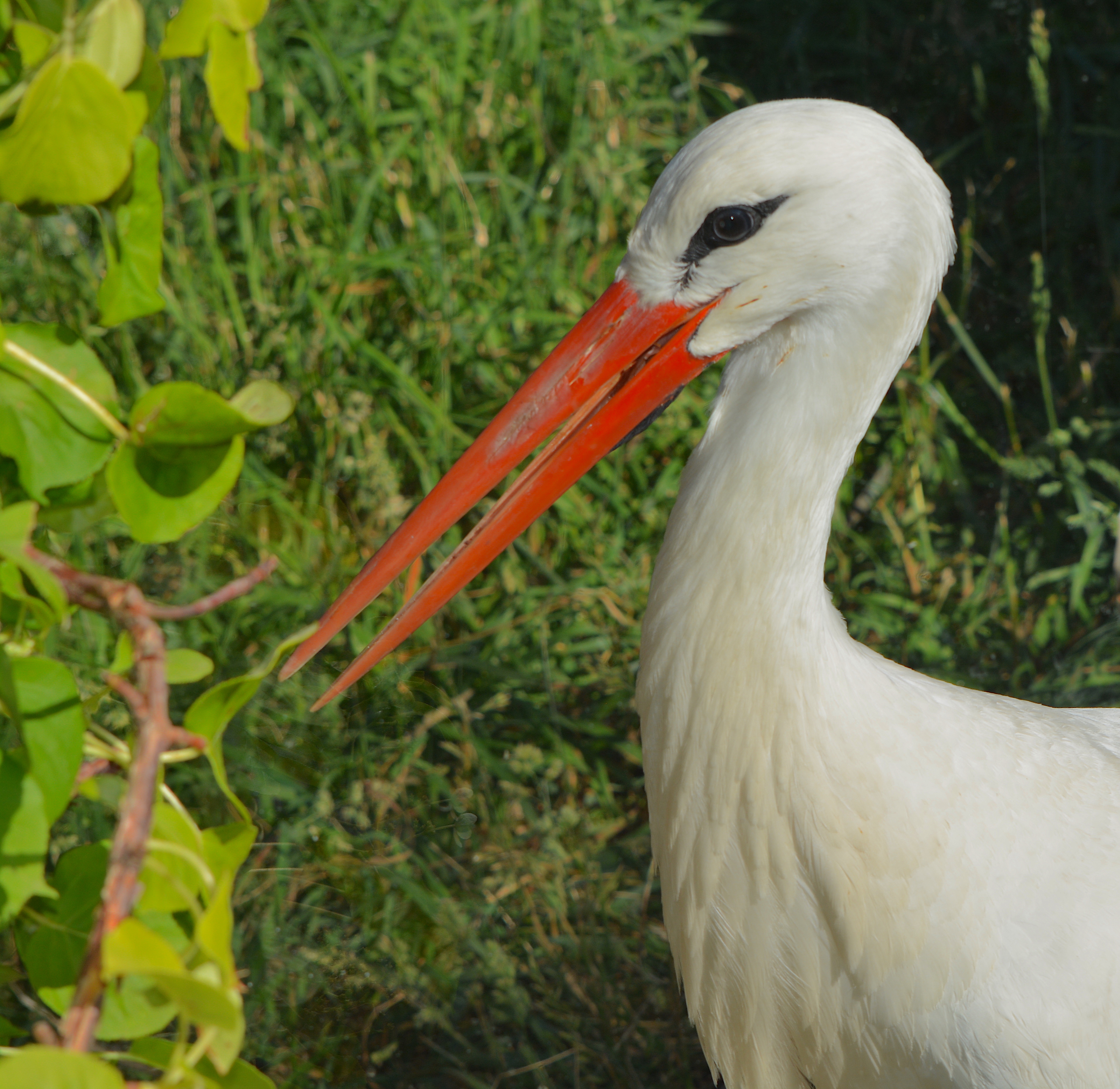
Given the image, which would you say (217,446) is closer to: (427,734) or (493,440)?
(493,440)

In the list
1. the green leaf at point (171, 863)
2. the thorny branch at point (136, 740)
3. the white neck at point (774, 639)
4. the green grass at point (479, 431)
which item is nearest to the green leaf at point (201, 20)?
the thorny branch at point (136, 740)

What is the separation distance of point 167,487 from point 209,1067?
287 millimetres

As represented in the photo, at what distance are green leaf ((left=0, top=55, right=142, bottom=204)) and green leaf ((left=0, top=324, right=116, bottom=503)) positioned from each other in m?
0.09

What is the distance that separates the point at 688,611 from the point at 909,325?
384 millimetres

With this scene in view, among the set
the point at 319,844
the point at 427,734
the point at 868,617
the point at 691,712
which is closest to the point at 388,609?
the point at 427,734

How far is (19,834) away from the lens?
1.83 ft

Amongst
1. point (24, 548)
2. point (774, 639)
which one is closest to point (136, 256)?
point (24, 548)

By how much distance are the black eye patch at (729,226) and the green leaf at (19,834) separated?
853 mm

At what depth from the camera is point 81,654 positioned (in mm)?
2193

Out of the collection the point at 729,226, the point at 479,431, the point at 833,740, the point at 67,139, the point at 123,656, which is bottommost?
the point at 479,431

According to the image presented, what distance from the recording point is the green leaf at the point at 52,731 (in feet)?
1.82

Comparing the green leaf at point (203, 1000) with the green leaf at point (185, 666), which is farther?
the green leaf at point (185, 666)

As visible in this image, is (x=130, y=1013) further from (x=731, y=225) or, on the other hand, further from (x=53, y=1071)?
(x=731, y=225)

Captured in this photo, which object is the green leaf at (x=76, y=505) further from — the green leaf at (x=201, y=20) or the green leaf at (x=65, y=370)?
the green leaf at (x=201, y=20)
